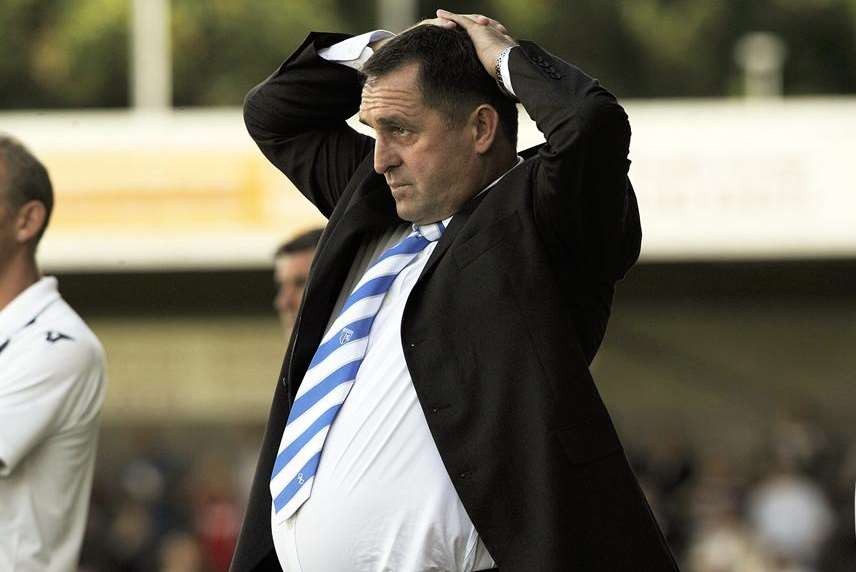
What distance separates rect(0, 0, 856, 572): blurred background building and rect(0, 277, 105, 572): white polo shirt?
838 centimetres

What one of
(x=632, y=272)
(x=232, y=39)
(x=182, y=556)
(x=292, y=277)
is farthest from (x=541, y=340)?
(x=232, y=39)

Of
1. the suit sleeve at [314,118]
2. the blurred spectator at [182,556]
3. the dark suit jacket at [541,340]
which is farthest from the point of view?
the blurred spectator at [182,556]

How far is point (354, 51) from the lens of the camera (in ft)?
12.5

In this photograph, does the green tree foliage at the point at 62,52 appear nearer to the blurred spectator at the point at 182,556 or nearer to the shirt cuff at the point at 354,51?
the blurred spectator at the point at 182,556

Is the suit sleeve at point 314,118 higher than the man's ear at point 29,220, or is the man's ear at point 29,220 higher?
the suit sleeve at point 314,118

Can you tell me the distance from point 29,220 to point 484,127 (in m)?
1.39

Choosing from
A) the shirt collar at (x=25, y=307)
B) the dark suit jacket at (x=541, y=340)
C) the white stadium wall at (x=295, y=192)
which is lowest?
the white stadium wall at (x=295, y=192)

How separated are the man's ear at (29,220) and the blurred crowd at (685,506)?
329 inches

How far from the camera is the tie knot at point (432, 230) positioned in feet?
11.5

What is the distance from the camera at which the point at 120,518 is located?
1466 centimetres

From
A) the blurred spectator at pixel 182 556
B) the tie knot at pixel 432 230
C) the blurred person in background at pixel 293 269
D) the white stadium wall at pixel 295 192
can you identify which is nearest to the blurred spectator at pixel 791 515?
the white stadium wall at pixel 295 192

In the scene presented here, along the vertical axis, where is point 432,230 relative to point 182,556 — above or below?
above

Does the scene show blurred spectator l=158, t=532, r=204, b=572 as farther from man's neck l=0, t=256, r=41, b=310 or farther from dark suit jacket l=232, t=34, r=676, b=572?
dark suit jacket l=232, t=34, r=676, b=572

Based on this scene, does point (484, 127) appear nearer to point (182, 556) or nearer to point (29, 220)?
point (29, 220)
